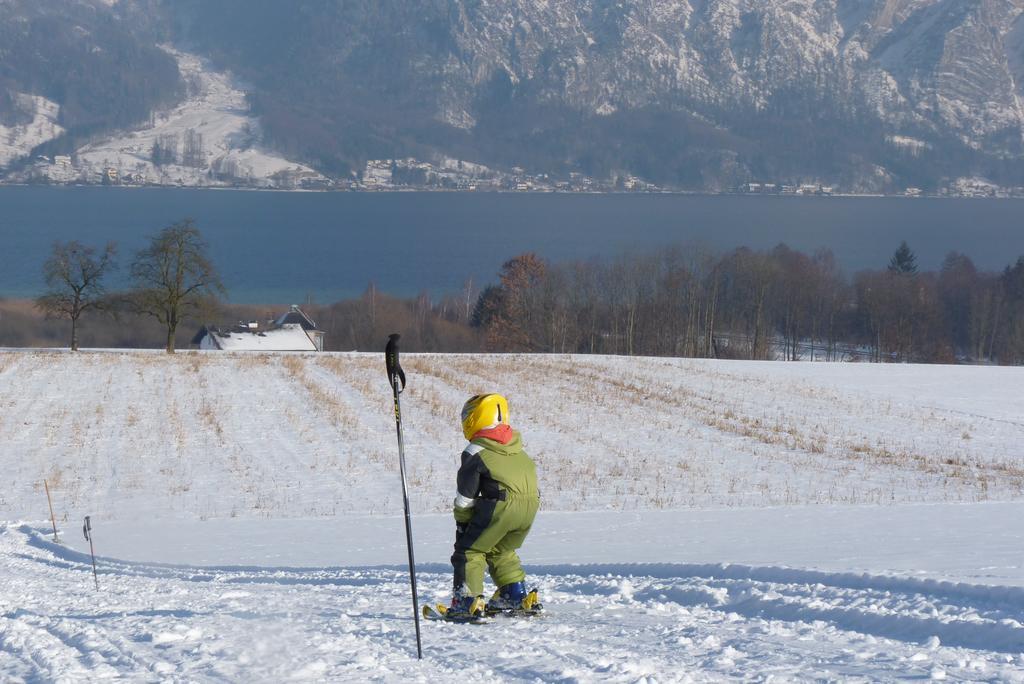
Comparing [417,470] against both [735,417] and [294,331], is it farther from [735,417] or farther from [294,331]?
[294,331]

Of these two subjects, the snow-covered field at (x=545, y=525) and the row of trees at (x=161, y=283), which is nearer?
the snow-covered field at (x=545, y=525)

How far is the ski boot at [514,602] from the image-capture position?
26.6 ft

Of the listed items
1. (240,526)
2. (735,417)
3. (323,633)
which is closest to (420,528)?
(240,526)

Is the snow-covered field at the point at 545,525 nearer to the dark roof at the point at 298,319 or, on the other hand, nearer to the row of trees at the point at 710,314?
the dark roof at the point at 298,319

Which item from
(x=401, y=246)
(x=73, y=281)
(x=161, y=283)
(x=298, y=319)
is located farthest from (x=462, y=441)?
(x=401, y=246)

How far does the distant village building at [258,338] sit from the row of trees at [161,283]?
693 inches

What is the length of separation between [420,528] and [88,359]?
30.0m

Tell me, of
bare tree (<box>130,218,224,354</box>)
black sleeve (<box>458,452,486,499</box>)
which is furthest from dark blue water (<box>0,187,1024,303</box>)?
black sleeve (<box>458,452,486,499</box>)

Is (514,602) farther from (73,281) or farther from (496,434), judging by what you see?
(73,281)

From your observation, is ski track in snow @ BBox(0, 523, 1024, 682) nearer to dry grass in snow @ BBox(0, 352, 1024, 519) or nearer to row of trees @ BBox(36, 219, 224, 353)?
dry grass in snow @ BBox(0, 352, 1024, 519)

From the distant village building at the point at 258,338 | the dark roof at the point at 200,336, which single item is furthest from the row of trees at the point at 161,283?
the dark roof at the point at 200,336

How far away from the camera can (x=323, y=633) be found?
7.44 m

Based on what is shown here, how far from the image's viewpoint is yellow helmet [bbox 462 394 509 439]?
762 cm

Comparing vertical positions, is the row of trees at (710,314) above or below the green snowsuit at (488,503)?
above
